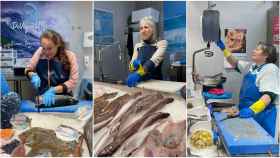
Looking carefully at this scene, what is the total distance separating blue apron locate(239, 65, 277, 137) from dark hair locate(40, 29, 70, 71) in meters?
1.20

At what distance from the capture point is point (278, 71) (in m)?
2.28

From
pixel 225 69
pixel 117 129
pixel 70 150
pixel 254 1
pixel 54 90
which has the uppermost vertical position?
pixel 254 1

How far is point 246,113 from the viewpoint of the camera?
2297 millimetres

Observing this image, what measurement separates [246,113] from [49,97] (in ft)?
4.37

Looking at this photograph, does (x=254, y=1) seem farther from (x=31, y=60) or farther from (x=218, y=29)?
(x=31, y=60)

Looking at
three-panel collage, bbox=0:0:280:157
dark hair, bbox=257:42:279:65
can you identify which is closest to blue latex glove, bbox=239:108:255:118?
three-panel collage, bbox=0:0:280:157

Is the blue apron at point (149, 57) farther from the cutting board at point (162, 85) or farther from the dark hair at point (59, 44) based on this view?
the dark hair at point (59, 44)

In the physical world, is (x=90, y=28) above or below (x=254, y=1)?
below

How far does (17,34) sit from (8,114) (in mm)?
545

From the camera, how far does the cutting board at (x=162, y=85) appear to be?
232 cm

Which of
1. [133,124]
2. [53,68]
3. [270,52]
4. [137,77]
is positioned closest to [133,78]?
[137,77]

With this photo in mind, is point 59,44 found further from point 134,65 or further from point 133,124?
point 133,124

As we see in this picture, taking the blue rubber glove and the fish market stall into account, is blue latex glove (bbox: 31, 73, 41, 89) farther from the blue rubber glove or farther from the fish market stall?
the blue rubber glove

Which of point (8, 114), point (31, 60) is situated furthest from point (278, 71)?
point (8, 114)
